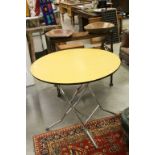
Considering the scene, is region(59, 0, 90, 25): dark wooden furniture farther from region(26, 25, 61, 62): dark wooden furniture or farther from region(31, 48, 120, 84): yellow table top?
region(31, 48, 120, 84): yellow table top

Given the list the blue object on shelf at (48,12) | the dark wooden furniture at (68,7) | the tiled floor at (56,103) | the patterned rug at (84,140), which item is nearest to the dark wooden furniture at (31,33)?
Result: the blue object on shelf at (48,12)

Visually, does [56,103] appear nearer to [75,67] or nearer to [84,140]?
[84,140]

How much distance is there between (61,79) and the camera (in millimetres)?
1811

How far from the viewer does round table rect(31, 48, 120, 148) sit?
180 centimetres

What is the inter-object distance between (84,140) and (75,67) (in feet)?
2.47

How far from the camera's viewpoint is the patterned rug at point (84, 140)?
1.99 m

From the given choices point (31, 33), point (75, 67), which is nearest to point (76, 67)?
point (75, 67)

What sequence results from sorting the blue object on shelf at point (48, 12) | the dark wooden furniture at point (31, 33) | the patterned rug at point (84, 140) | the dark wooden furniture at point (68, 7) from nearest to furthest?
1. the patterned rug at point (84, 140)
2. the dark wooden furniture at point (31, 33)
3. the blue object on shelf at point (48, 12)
4. the dark wooden furniture at point (68, 7)

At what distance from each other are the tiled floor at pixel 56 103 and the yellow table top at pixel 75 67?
0.72 metres

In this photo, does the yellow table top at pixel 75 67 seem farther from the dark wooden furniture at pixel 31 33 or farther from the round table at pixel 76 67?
the dark wooden furniture at pixel 31 33

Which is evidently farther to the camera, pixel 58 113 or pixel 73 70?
pixel 58 113
